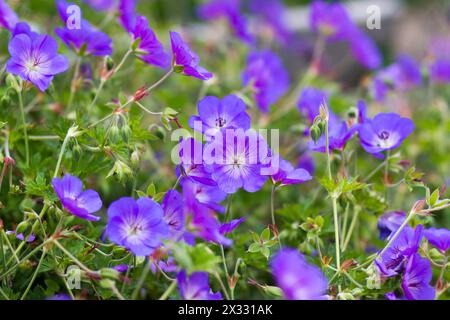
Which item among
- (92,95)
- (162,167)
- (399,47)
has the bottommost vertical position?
(162,167)

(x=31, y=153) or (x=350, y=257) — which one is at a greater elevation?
(x=31, y=153)

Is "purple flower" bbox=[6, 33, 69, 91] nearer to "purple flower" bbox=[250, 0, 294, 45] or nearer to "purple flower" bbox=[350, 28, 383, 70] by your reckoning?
"purple flower" bbox=[350, 28, 383, 70]

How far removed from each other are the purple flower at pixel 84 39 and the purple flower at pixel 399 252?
1.99 feet

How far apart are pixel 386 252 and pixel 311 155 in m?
0.72

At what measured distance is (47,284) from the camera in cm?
103

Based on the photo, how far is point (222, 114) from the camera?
3.47ft

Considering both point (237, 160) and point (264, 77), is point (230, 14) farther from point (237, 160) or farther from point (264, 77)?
point (237, 160)

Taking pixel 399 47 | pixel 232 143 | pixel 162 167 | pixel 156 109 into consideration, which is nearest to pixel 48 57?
pixel 232 143

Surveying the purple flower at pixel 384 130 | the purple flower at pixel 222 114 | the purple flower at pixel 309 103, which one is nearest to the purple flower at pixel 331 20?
the purple flower at pixel 309 103

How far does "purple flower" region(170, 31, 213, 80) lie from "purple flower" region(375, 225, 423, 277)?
15.9 inches

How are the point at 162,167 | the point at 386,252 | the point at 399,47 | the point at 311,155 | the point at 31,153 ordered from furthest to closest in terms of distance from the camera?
the point at 399,47 < the point at 311,155 < the point at 162,167 < the point at 31,153 < the point at 386,252
